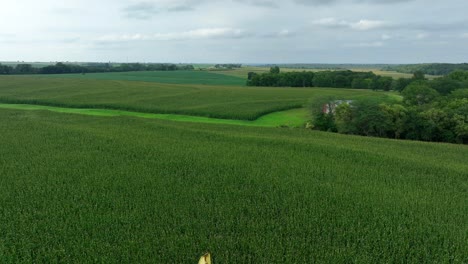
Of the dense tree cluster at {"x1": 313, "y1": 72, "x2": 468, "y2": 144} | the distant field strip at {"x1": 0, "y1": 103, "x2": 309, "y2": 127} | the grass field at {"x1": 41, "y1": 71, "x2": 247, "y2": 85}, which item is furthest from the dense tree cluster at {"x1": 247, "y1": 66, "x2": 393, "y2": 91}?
the dense tree cluster at {"x1": 313, "y1": 72, "x2": 468, "y2": 144}

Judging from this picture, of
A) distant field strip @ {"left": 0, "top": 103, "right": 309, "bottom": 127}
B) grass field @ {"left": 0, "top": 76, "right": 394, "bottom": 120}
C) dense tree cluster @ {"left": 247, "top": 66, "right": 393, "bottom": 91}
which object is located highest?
dense tree cluster @ {"left": 247, "top": 66, "right": 393, "bottom": 91}

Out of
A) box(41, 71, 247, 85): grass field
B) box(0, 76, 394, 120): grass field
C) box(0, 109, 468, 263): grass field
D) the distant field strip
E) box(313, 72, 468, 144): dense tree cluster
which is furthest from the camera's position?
box(41, 71, 247, 85): grass field

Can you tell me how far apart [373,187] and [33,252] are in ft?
50.1

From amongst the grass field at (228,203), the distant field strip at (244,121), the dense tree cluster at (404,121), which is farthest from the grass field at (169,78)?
the grass field at (228,203)

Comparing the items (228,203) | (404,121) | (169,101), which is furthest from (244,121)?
(228,203)

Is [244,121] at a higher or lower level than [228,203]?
lower

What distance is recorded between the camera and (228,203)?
574 inches

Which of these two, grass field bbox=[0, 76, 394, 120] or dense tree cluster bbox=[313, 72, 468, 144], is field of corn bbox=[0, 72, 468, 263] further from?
grass field bbox=[0, 76, 394, 120]

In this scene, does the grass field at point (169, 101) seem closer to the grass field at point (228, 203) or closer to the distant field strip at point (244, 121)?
the distant field strip at point (244, 121)

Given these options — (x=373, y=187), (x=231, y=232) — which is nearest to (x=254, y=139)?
(x=373, y=187)

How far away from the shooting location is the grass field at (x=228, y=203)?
10.9m

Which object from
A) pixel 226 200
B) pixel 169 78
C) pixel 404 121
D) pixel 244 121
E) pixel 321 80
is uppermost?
pixel 169 78

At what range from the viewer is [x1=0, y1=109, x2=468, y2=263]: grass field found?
10945 mm

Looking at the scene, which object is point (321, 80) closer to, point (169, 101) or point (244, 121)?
point (169, 101)
